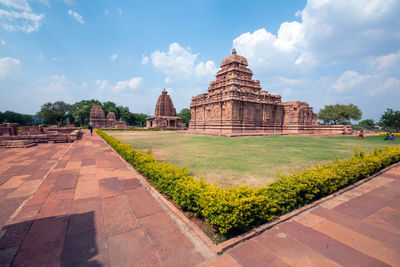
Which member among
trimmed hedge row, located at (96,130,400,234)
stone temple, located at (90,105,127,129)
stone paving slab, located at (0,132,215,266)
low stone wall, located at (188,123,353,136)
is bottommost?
stone paving slab, located at (0,132,215,266)

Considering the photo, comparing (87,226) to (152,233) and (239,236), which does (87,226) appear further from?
(239,236)

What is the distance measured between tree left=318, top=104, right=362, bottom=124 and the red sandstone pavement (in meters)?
52.0

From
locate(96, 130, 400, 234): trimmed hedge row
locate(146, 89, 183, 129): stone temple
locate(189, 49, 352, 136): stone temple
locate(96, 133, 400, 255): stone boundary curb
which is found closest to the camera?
locate(96, 133, 400, 255): stone boundary curb

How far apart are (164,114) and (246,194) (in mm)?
46577

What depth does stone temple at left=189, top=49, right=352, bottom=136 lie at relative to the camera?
23344 millimetres

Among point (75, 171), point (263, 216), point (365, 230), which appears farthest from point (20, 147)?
point (365, 230)

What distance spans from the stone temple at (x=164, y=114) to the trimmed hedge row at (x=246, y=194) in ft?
138

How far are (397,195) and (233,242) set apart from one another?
4.64 m

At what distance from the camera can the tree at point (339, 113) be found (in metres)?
42.5

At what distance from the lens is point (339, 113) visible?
1734 inches

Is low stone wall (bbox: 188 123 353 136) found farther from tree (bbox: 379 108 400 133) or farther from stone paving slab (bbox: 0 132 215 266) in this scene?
tree (bbox: 379 108 400 133)

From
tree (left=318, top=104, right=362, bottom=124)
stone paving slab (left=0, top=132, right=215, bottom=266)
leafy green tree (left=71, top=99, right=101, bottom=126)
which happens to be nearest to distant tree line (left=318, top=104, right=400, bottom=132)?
tree (left=318, top=104, right=362, bottom=124)

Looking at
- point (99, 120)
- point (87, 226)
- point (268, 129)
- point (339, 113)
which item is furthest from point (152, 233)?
point (339, 113)

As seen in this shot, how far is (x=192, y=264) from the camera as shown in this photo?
1994mm
